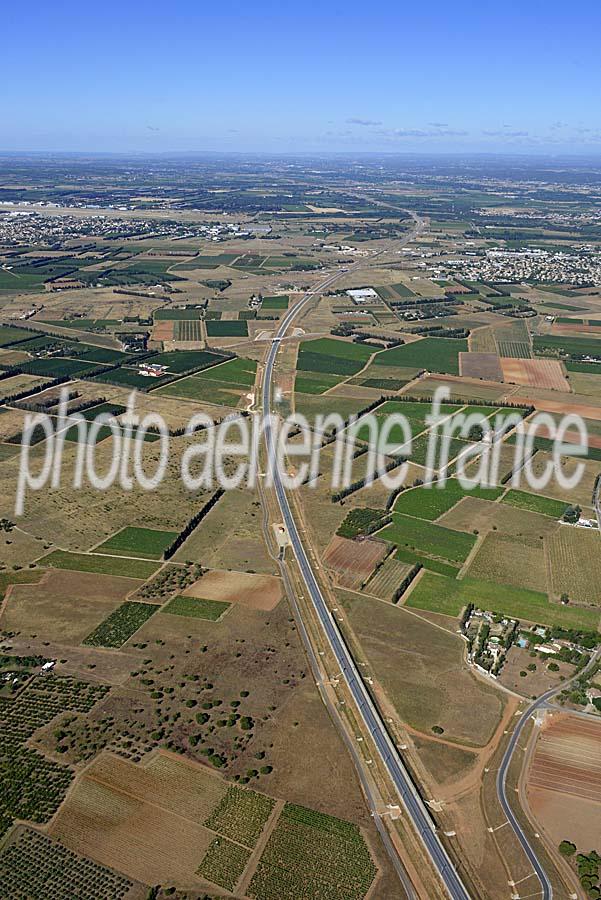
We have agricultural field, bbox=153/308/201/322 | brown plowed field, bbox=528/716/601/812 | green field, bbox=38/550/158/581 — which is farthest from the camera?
agricultural field, bbox=153/308/201/322

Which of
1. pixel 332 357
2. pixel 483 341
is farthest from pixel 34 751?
pixel 483 341

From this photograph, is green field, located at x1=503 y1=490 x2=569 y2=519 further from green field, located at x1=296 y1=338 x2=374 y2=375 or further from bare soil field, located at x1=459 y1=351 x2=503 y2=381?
green field, located at x1=296 y1=338 x2=374 y2=375

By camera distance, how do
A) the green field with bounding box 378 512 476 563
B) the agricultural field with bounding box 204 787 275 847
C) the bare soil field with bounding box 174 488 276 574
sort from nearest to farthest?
the agricultural field with bounding box 204 787 275 847, the bare soil field with bounding box 174 488 276 574, the green field with bounding box 378 512 476 563

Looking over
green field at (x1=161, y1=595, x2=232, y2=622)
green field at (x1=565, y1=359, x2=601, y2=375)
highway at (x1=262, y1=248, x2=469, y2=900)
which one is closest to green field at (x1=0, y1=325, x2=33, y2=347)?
highway at (x1=262, y1=248, x2=469, y2=900)

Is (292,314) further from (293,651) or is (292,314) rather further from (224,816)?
(224,816)

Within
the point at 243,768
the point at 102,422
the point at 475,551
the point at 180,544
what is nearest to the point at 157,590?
the point at 180,544

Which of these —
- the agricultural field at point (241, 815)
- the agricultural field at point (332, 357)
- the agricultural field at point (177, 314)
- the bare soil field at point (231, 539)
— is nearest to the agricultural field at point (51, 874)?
the agricultural field at point (241, 815)

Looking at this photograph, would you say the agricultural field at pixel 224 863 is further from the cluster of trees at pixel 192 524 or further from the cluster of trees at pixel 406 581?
the cluster of trees at pixel 192 524
